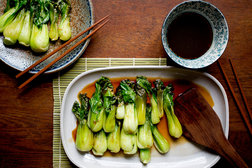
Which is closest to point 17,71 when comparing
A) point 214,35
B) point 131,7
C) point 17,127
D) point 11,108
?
point 11,108

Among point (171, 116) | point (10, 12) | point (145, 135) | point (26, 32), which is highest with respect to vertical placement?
point (10, 12)

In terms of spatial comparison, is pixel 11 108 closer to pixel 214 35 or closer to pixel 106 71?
pixel 106 71

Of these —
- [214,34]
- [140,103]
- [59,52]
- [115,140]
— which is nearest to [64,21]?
[59,52]

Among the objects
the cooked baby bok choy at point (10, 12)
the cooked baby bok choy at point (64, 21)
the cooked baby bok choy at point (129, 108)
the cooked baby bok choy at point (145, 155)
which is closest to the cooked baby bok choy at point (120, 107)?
the cooked baby bok choy at point (129, 108)

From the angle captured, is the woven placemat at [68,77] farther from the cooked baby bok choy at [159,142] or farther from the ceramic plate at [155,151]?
the cooked baby bok choy at [159,142]

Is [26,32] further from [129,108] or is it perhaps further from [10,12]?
[129,108]

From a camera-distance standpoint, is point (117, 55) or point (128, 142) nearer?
point (128, 142)

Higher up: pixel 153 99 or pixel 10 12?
pixel 10 12
